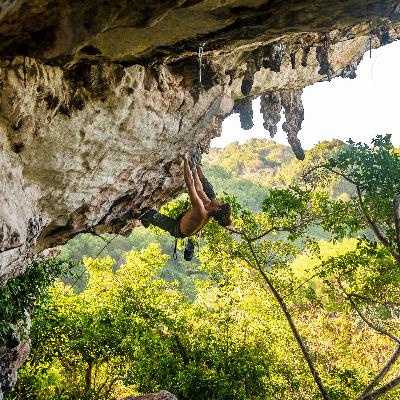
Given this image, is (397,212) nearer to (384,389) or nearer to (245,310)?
(384,389)

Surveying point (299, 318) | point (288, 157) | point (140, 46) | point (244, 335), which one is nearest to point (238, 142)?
point (288, 157)

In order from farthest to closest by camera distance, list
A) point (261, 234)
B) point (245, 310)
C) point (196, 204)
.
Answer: point (245, 310), point (261, 234), point (196, 204)

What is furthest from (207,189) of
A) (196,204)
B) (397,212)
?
(397,212)

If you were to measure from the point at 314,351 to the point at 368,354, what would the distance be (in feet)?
9.97

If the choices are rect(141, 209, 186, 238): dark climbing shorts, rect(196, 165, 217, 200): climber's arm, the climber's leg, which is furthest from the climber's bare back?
the climber's leg

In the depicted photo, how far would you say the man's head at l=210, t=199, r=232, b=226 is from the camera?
7223mm

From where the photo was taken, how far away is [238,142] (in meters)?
75.9

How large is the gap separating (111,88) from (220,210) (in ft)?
9.38

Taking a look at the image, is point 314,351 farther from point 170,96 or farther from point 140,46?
point 140,46

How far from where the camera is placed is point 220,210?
23.9 ft

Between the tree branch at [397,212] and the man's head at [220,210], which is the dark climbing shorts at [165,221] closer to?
the man's head at [220,210]

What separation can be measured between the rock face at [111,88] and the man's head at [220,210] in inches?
65.7

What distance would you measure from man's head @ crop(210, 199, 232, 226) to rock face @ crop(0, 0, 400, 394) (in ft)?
5.47

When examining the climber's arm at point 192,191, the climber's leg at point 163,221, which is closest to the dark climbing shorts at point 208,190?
the climber's arm at point 192,191
